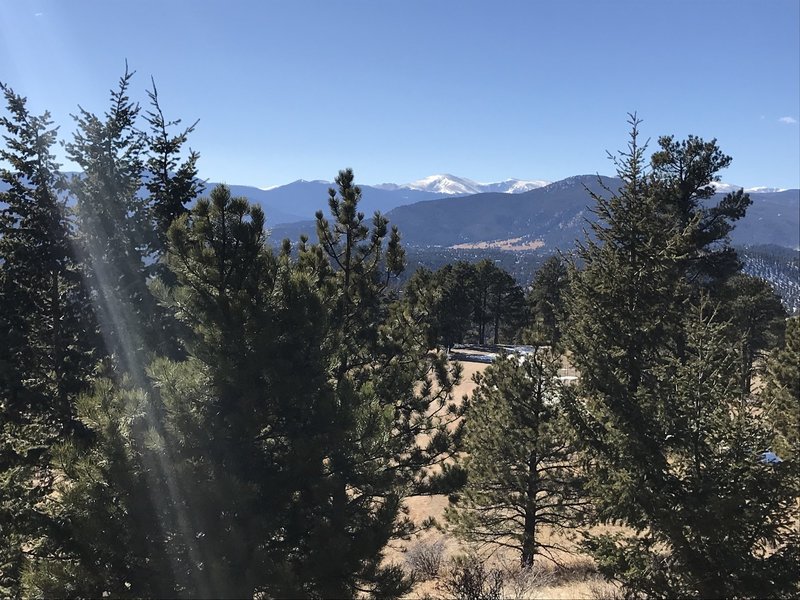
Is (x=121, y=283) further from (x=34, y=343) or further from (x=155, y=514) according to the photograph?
(x=155, y=514)

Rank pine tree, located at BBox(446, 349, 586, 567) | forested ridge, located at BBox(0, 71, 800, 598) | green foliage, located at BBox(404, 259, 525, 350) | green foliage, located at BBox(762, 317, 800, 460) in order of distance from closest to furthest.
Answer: forested ridge, located at BBox(0, 71, 800, 598) < green foliage, located at BBox(762, 317, 800, 460) < pine tree, located at BBox(446, 349, 586, 567) < green foliage, located at BBox(404, 259, 525, 350)

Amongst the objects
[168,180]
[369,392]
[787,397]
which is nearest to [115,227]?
[168,180]

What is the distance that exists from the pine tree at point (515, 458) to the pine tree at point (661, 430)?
3524 mm

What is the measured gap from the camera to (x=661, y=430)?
6930mm

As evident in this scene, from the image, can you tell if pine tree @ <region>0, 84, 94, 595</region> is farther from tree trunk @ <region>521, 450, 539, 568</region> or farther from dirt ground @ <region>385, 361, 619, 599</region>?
tree trunk @ <region>521, 450, 539, 568</region>

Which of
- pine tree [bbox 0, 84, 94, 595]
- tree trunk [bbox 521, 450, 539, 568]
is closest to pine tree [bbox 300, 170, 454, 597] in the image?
tree trunk [bbox 521, 450, 539, 568]

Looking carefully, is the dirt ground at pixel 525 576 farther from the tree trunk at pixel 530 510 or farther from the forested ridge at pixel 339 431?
the forested ridge at pixel 339 431

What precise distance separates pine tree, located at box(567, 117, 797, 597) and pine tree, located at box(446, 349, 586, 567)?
3.52m

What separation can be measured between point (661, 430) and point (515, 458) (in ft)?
18.7

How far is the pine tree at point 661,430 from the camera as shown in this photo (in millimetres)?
6352

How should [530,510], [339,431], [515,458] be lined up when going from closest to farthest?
[339,431] → [515,458] → [530,510]

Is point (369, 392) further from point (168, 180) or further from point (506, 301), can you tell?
point (506, 301)

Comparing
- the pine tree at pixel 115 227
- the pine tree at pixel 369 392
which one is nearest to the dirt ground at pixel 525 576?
the pine tree at pixel 369 392

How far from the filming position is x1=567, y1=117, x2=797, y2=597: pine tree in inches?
250
